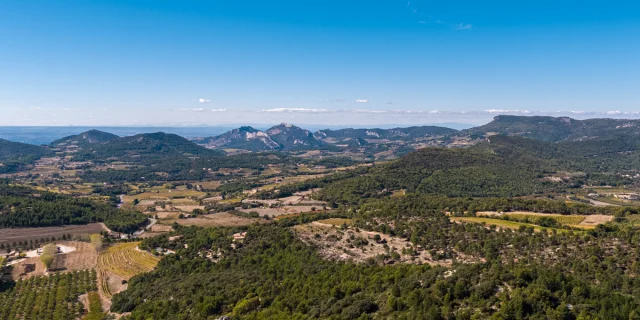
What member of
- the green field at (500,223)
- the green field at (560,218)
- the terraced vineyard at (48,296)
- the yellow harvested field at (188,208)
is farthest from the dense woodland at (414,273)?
the yellow harvested field at (188,208)

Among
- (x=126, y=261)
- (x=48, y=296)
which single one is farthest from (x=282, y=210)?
(x=48, y=296)

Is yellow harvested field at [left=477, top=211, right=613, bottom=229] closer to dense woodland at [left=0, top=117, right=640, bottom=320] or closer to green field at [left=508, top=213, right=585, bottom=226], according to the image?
green field at [left=508, top=213, right=585, bottom=226]

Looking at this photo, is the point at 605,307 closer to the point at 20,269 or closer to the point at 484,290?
the point at 484,290

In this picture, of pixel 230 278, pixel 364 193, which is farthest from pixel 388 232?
pixel 364 193

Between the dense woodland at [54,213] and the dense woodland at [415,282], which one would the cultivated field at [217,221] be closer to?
the dense woodland at [54,213]

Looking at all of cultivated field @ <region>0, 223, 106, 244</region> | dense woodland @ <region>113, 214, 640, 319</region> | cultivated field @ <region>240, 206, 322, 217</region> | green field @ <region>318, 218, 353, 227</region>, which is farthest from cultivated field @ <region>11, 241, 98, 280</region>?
green field @ <region>318, 218, 353, 227</region>

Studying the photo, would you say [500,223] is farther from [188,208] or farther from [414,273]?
[188,208]

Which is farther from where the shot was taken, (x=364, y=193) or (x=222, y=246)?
(x=364, y=193)
